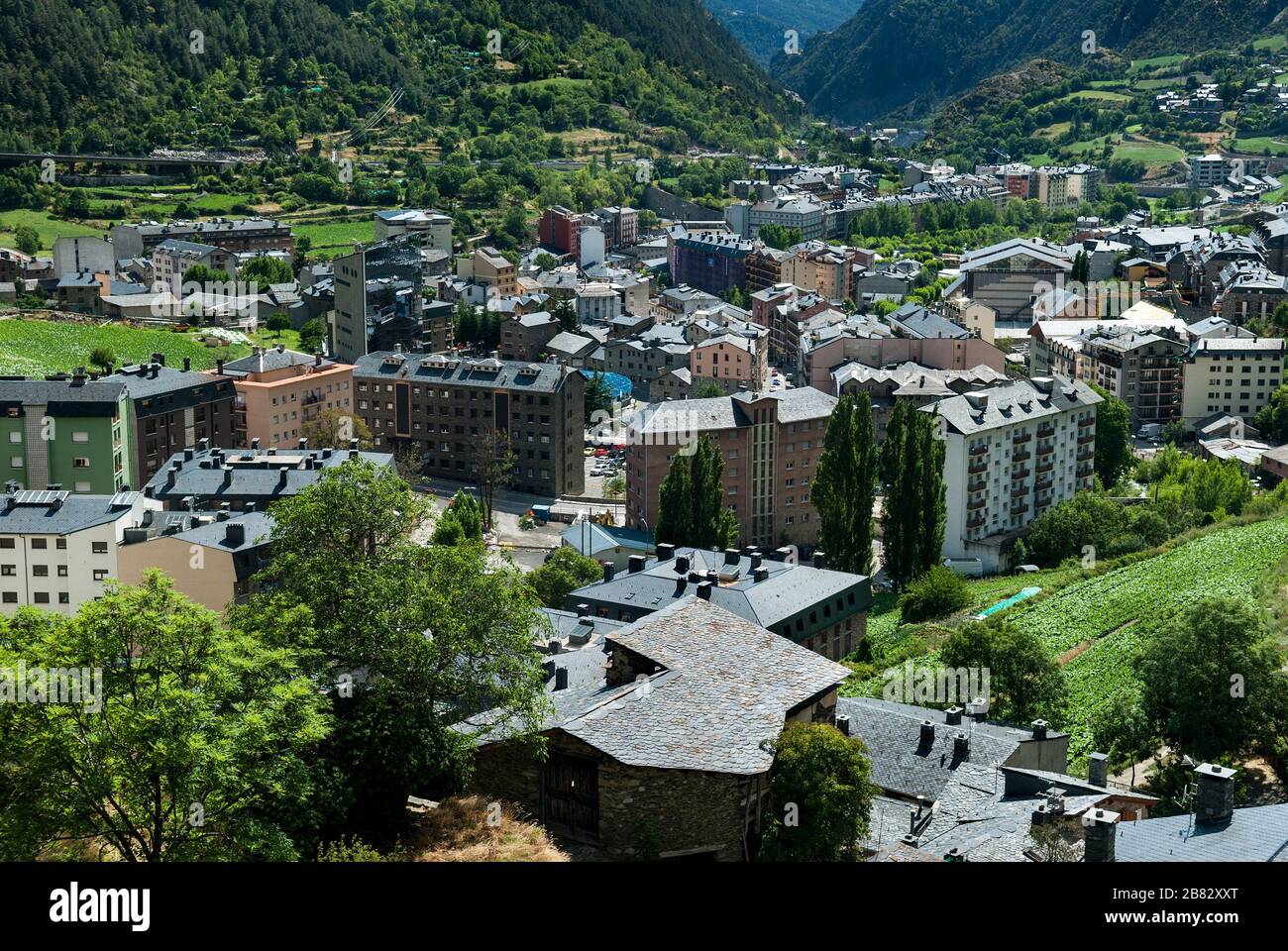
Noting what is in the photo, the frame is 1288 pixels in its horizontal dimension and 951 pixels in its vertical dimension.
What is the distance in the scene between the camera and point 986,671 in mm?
30594

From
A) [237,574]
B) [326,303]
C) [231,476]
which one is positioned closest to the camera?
[237,574]

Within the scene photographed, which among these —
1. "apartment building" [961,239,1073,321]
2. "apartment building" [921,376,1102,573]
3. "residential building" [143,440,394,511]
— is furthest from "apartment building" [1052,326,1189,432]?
"residential building" [143,440,394,511]

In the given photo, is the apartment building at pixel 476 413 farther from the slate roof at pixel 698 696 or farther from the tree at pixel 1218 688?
the slate roof at pixel 698 696

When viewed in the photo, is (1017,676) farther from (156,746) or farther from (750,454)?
(750,454)

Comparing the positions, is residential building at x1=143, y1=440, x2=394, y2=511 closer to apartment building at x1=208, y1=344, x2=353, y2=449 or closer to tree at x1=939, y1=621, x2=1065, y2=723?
apartment building at x1=208, y1=344, x2=353, y2=449

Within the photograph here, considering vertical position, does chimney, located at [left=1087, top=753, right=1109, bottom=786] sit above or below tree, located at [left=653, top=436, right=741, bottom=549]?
above

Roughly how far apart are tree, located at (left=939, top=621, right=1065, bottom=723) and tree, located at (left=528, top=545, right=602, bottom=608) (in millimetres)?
12704

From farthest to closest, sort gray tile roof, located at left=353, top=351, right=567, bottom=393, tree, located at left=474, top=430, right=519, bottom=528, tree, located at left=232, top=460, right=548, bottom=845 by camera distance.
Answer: gray tile roof, located at left=353, top=351, right=567, bottom=393 → tree, located at left=474, top=430, right=519, bottom=528 → tree, located at left=232, top=460, right=548, bottom=845

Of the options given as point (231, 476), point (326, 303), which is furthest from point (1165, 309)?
point (231, 476)

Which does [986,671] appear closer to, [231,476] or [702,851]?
[702,851]

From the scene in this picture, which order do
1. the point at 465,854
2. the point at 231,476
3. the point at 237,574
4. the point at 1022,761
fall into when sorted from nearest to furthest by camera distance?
the point at 465,854 → the point at 1022,761 → the point at 237,574 → the point at 231,476

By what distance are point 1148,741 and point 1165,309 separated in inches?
A: 2754

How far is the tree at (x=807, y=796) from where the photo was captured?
14180mm

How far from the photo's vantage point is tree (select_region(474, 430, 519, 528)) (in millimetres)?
59438
